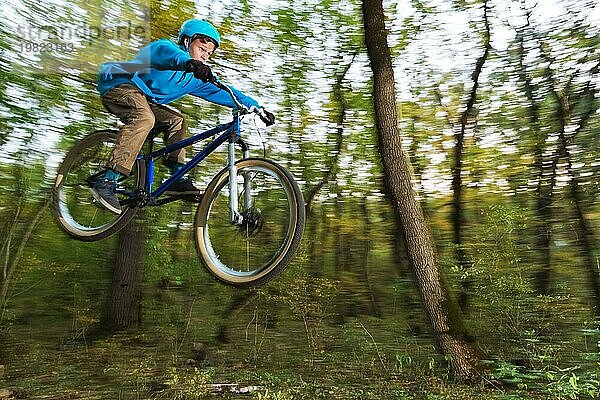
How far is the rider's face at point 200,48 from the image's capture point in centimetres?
244

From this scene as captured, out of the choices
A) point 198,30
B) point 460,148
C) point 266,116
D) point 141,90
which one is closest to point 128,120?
point 141,90

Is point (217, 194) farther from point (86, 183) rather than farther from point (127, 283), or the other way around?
point (127, 283)

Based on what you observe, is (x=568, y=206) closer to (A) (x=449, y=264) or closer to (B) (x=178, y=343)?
(A) (x=449, y=264)

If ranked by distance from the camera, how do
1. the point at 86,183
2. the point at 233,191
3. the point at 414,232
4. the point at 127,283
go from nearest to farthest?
1. the point at 233,191
2. the point at 86,183
3. the point at 414,232
4. the point at 127,283

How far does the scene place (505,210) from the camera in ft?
15.9

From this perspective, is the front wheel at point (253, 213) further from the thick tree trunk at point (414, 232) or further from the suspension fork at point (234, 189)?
the thick tree trunk at point (414, 232)

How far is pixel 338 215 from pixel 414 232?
4.54 ft

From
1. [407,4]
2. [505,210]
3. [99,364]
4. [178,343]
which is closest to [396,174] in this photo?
[505,210]

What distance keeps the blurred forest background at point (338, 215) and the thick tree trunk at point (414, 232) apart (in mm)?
122

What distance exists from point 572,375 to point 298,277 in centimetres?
236

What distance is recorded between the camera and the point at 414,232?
170 inches

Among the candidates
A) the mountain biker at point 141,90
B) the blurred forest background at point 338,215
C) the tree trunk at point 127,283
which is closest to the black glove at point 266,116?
the mountain biker at point 141,90

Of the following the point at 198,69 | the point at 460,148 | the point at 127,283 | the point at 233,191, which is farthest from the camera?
the point at 460,148

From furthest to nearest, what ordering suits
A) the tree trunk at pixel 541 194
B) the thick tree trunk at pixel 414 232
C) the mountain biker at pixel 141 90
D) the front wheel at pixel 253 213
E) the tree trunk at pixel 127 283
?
the tree trunk at pixel 127 283 → the tree trunk at pixel 541 194 → the thick tree trunk at pixel 414 232 → the mountain biker at pixel 141 90 → the front wheel at pixel 253 213
